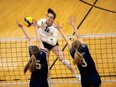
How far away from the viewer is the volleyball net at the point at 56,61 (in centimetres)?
748

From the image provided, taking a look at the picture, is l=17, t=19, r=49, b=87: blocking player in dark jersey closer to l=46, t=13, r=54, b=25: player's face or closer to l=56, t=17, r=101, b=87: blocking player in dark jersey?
l=56, t=17, r=101, b=87: blocking player in dark jersey

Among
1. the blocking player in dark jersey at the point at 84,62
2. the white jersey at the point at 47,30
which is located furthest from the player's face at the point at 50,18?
the blocking player in dark jersey at the point at 84,62

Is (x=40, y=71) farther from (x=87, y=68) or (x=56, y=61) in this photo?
(x=56, y=61)

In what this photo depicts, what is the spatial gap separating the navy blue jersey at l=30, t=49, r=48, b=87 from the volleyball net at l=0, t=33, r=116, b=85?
1.94 metres

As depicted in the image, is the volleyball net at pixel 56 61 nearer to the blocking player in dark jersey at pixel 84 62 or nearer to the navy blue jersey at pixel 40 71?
the blocking player in dark jersey at pixel 84 62

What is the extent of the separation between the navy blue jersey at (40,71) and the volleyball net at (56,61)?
1941mm

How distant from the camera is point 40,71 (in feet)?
17.1

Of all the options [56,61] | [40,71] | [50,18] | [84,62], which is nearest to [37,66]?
[40,71]

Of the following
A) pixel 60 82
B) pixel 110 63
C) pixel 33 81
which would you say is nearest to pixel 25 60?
pixel 60 82

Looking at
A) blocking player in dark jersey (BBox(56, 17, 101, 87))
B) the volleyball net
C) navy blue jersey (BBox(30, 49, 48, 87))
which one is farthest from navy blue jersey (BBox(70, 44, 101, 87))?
the volleyball net

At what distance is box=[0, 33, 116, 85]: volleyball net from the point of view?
24.5 feet

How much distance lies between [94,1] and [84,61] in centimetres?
637

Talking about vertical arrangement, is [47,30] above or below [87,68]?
above

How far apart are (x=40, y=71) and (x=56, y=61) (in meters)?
2.96
